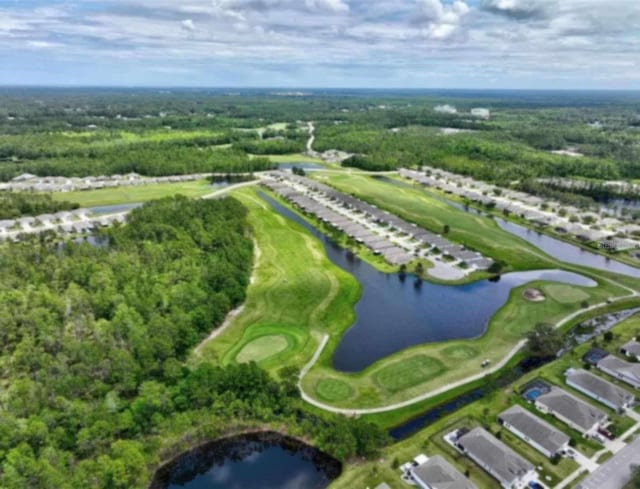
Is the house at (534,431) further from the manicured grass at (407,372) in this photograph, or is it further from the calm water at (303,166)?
the calm water at (303,166)

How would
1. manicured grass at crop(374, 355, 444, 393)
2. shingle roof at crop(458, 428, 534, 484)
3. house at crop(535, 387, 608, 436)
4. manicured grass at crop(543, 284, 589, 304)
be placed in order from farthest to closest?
manicured grass at crop(543, 284, 589, 304)
manicured grass at crop(374, 355, 444, 393)
house at crop(535, 387, 608, 436)
shingle roof at crop(458, 428, 534, 484)

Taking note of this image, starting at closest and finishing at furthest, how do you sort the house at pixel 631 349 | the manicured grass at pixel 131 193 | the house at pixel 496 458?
the house at pixel 496 458
the house at pixel 631 349
the manicured grass at pixel 131 193

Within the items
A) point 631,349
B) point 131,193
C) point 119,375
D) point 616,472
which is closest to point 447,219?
point 631,349

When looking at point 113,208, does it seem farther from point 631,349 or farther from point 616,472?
point 616,472

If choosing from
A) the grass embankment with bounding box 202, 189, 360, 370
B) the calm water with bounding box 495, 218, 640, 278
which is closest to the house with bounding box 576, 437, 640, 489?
the grass embankment with bounding box 202, 189, 360, 370

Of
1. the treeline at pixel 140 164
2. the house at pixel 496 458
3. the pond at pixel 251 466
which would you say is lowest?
the pond at pixel 251 466

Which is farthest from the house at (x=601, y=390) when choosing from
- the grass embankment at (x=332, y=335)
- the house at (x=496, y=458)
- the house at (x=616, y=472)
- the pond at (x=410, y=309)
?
the house at (x=496, y=458)

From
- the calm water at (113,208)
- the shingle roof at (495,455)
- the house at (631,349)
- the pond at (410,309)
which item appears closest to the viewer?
the shingle roof at (495,455)

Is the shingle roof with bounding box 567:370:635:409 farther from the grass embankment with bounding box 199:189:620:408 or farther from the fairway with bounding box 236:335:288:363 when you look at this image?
the fairway with bounding box 236:335:288:363
